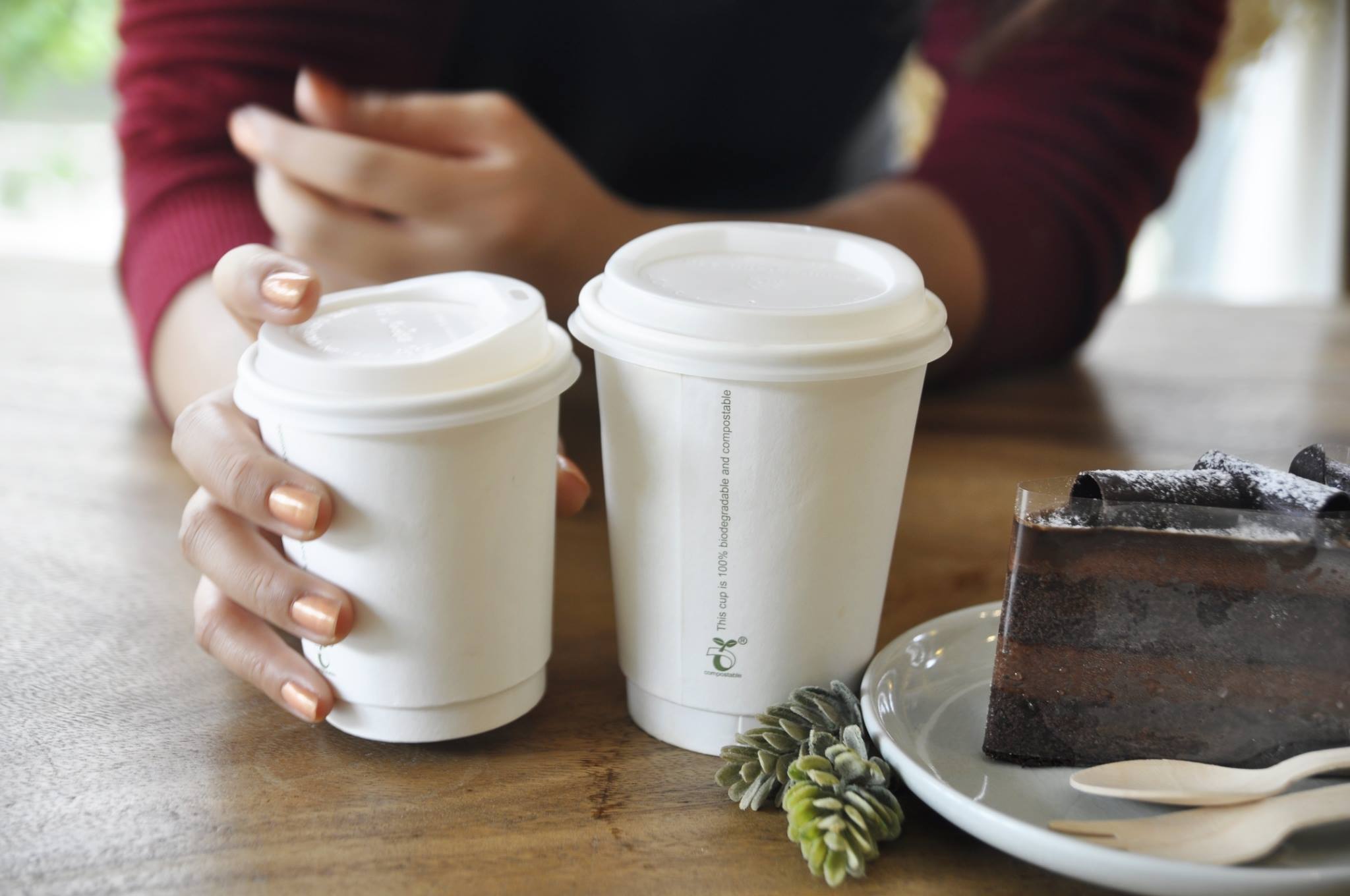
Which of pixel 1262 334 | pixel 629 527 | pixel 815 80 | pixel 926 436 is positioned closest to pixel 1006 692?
pixel 629 527

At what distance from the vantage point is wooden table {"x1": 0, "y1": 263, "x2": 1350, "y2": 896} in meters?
0.51

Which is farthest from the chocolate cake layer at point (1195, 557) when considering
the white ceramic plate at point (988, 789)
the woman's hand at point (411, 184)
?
the woman's hand at point (411, 184)

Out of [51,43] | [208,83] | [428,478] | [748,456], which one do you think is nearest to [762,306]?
[748,456]

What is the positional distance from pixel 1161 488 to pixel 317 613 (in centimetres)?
43

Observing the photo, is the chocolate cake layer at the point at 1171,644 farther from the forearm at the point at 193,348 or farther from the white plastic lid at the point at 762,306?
the forearm at the point at 193,348

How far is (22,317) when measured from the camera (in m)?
1.50

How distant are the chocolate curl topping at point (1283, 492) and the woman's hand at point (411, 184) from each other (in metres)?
0.61

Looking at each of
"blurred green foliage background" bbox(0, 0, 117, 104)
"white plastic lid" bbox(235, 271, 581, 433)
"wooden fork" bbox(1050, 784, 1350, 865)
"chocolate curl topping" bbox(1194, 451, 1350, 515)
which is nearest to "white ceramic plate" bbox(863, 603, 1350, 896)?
"wooden fork" bbox(1050, 784, 1350, 865)

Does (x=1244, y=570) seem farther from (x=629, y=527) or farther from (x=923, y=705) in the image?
(x=629, y=527)

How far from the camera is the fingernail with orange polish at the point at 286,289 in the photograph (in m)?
0.57

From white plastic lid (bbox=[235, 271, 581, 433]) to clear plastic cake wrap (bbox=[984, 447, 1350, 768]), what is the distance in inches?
10.2

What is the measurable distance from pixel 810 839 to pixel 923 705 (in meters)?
0.13

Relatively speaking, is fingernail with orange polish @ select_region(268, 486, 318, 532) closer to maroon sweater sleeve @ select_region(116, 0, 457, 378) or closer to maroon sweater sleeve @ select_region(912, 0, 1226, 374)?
maroon sweater sleeve @ select_region(116, 0, 457, 378)

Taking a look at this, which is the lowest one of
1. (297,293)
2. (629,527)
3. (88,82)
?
(88,82)
